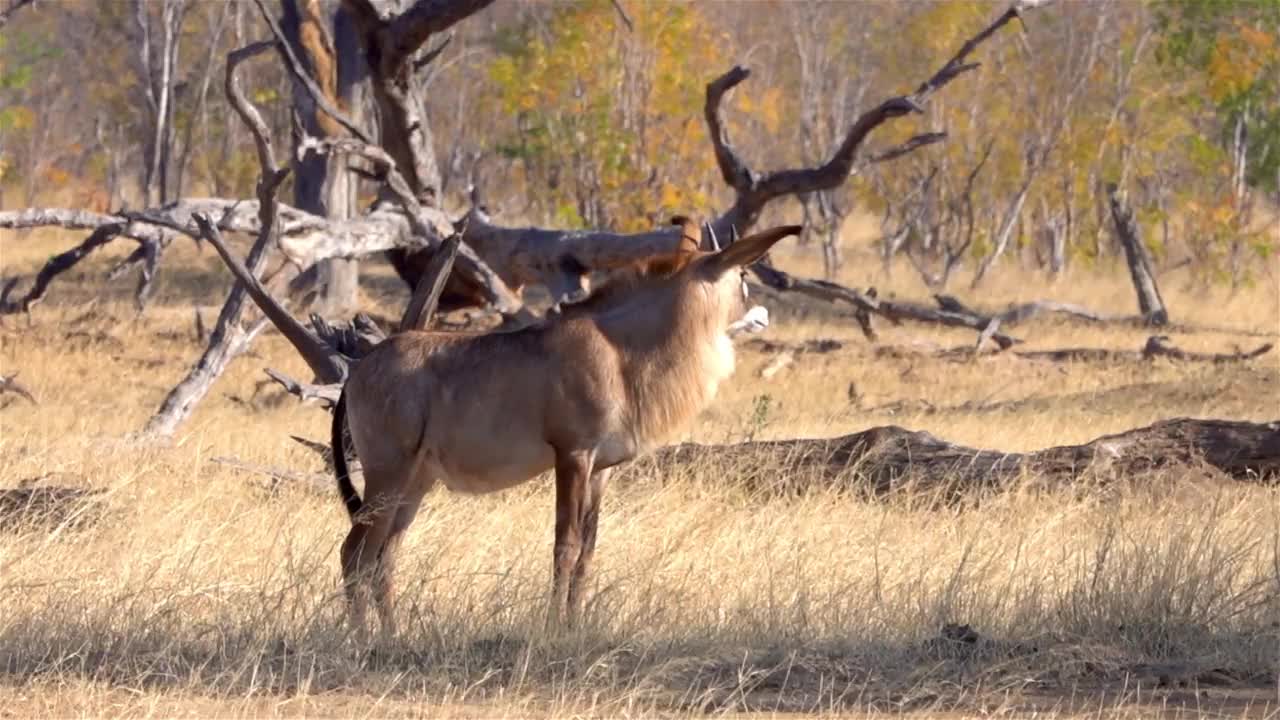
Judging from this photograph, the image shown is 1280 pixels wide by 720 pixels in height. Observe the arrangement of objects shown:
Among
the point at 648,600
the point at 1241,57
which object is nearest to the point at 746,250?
the point at 648,600

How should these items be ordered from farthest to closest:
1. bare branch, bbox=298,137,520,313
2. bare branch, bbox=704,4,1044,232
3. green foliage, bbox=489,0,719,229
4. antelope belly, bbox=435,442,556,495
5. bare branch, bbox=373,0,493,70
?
green foliage, bbox=489,0,719,229 → bare branch, bbox=704,4,1044,232 → bare branch, bbox=373,0,493,70 → bare branch, bbox=298,137,520,313 → antelope belly, bbox=435,442,556,495

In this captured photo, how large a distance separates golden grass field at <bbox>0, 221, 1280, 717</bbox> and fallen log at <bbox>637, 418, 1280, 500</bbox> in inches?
7.3

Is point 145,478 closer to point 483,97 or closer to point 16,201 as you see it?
point 483,97

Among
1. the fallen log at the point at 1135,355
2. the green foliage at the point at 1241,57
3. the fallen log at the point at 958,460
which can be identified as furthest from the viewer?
the green foliage at the point at 1241,57

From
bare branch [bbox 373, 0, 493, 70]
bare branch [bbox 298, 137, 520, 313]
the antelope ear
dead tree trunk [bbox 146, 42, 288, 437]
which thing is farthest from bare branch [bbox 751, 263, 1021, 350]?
the antelope ear

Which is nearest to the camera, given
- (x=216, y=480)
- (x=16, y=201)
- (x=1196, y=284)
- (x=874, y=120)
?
(x=216, y=480)

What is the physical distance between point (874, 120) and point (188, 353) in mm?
8000

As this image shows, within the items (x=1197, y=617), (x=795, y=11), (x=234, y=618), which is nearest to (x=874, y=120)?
(x=1197, y=617)

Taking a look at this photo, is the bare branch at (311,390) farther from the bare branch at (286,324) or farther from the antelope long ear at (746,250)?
the antelope long ear at (746,250)

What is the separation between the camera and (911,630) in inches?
281

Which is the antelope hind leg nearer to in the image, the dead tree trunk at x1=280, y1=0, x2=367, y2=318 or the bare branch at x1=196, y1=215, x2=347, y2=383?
the bare branch at x1=196, y1=215, x2=347, y2=383

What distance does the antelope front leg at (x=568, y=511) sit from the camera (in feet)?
23.7

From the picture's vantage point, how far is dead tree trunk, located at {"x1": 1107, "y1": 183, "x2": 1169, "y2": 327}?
79.5 ft

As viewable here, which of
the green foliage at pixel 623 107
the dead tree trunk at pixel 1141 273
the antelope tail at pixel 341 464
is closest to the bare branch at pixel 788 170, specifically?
the antelope tail at pixel 341 464
